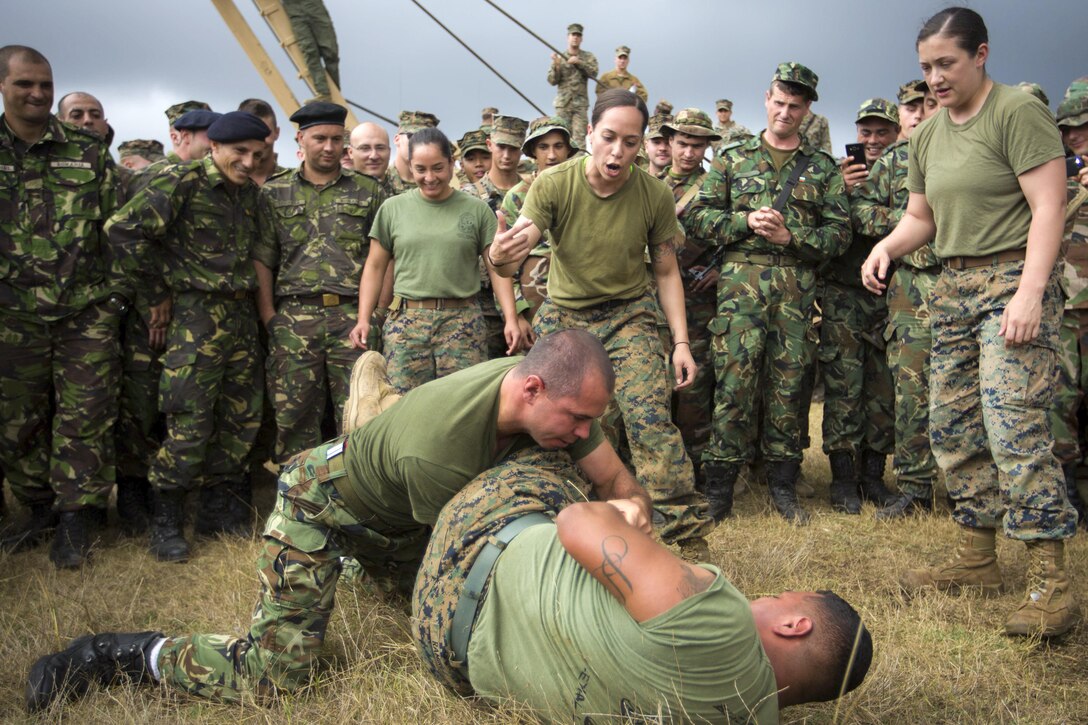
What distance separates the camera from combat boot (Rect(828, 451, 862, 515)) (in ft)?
18.8

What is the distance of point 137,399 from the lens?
5.51 metres

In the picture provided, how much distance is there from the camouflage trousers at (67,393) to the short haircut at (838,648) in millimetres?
4246

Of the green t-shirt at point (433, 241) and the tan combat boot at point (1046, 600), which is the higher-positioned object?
the green t-shirt at point (433, 241)

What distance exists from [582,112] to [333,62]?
17.1 ft

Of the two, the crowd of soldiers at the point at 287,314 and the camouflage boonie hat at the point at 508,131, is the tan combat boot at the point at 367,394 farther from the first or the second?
the camouflage boonie hat at the point at 508,131

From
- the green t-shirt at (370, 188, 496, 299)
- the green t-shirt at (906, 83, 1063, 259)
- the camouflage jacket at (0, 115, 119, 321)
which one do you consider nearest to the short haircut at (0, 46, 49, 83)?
the camouflage jacket at (0, 115, 119, 321)

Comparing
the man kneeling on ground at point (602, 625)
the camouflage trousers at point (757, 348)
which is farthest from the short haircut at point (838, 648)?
the camouflage trousers at point (757, 348)

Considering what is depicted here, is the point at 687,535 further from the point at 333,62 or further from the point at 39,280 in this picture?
the point at 333,62

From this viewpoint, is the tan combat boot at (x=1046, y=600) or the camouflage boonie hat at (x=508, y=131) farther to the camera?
the camouflage boonie hat at (x=508, y=131)

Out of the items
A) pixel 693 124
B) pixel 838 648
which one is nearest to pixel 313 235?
pixel 693 124

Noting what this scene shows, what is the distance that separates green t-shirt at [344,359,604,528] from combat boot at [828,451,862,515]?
332 centimetres

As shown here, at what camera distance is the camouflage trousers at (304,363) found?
5.51 metres

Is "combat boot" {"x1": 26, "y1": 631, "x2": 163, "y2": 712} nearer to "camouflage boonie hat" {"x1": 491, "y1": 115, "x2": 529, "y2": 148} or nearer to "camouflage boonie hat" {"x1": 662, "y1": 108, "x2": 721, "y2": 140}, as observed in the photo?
"camouflage boonie hat" {"x1": 491, "y1": 115, "x2": 529, "y2": 148}

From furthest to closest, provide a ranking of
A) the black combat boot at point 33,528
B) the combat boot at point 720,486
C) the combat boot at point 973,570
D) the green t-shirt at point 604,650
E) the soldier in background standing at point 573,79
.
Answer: the soldier in background standing at point 573,79 < the combat boot at point 720,486 < the black combat boot at point 33,528 < the combat boot at point 973,570 < the green t-shirt at point 604,650
